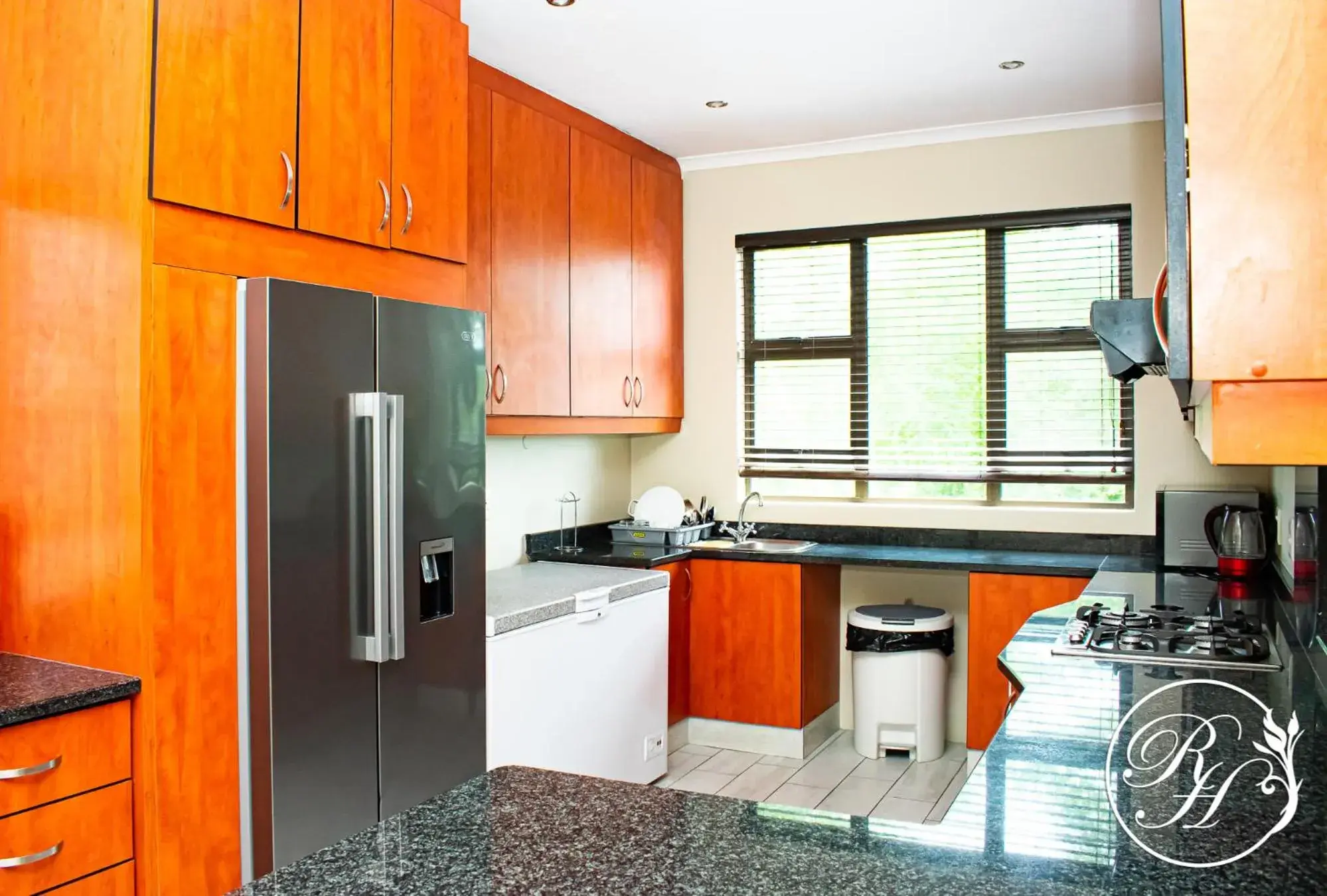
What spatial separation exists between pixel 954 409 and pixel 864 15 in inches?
74.8

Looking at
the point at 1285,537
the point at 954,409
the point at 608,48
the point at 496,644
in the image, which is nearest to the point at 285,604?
the point at 496,644

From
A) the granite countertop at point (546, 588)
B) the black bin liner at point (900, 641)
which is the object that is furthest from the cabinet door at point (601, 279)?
the black bin liner at point (900, 641)

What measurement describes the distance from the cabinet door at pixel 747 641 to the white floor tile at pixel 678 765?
0.19 m

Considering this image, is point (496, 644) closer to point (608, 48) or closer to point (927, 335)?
point (608, 48)

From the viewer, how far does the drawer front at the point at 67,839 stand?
1.90m

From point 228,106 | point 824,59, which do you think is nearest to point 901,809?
point 824,59

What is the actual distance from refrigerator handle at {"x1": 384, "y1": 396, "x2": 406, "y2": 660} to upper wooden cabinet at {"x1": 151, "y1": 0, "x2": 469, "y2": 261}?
1.51 ft

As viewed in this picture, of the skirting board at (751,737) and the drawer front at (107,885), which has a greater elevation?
the drawer front at (107,885)

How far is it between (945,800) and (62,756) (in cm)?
302

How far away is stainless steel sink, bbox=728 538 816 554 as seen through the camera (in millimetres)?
4543

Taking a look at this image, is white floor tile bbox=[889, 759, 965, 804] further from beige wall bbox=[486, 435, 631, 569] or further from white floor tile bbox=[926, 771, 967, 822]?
beige wall bbox=[486, 435, 631, 569]

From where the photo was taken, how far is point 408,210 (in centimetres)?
273

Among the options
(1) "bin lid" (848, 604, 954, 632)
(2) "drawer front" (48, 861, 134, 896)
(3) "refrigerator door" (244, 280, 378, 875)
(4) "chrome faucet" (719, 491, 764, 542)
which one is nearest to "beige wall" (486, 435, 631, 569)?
(4) "chrome faucet" (719, 491, 764, 542)

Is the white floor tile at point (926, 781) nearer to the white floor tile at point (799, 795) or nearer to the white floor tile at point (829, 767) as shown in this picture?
the white floor tile at point (829, 767)
